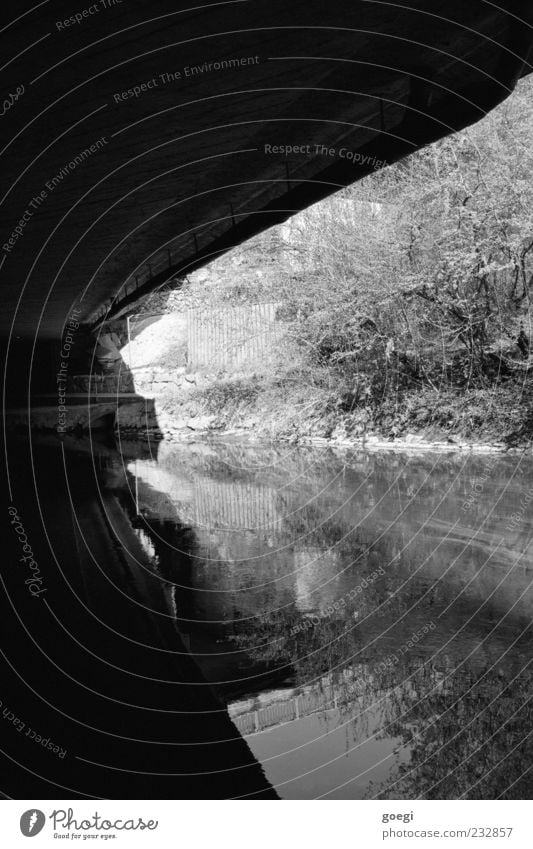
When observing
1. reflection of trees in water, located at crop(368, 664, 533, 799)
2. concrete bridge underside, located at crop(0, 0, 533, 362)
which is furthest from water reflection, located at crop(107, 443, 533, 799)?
concrete bridge underside, located at crop(0, 0, 533, 362)

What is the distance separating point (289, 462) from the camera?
19641mm

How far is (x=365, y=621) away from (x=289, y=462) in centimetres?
1193

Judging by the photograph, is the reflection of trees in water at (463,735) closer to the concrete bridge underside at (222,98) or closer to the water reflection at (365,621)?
the water reflection at (365,621)

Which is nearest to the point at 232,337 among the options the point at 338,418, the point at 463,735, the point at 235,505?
the point at 338,418

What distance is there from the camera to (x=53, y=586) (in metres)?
9.58

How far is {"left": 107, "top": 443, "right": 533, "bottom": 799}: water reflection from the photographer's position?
514 cm

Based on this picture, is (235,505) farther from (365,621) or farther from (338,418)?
(338,418)

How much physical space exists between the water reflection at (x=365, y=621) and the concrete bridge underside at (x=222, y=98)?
14.9ft

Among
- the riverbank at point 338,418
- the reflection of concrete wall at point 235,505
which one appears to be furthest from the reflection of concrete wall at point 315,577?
the riverbank at point 338,418

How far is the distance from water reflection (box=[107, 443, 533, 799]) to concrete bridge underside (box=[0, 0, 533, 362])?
14.9 feet

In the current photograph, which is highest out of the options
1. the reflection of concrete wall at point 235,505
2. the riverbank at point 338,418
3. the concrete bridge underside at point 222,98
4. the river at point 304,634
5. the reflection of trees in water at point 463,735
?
the concrete bridge underside at point 222,98

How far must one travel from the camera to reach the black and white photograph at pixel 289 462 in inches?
208

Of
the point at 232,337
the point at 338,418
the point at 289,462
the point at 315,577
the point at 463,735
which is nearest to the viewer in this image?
the point at 463,735

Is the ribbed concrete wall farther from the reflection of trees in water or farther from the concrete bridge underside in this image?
the reflection of trees in water
